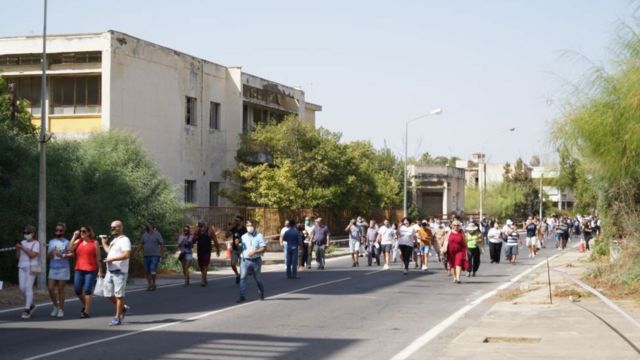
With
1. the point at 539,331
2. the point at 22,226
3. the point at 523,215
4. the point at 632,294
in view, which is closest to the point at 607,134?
the point at 632,294

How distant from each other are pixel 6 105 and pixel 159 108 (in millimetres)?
9946

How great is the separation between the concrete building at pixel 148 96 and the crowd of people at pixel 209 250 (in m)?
4.85

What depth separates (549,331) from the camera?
14500 mm

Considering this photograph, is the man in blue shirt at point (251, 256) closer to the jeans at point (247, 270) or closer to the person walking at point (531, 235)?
the jeans at point (247, 270)

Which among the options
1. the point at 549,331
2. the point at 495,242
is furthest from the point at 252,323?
the point at 495,242

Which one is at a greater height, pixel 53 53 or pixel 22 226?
pixel 53 53

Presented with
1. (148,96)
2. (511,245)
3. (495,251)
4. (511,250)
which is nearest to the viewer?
(495,251)

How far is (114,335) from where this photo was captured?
14.1 meters

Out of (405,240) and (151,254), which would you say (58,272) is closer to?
(151,254)

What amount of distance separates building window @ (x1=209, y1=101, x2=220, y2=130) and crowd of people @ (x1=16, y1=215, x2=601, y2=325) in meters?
7.25

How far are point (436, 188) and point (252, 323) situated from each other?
72935 mm

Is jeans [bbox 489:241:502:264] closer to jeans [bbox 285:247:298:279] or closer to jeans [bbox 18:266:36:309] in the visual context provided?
jeans [bbox 285:247:298:279]

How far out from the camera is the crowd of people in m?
16.7

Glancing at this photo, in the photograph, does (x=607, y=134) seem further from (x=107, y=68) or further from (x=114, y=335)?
(x=107, y=68)
